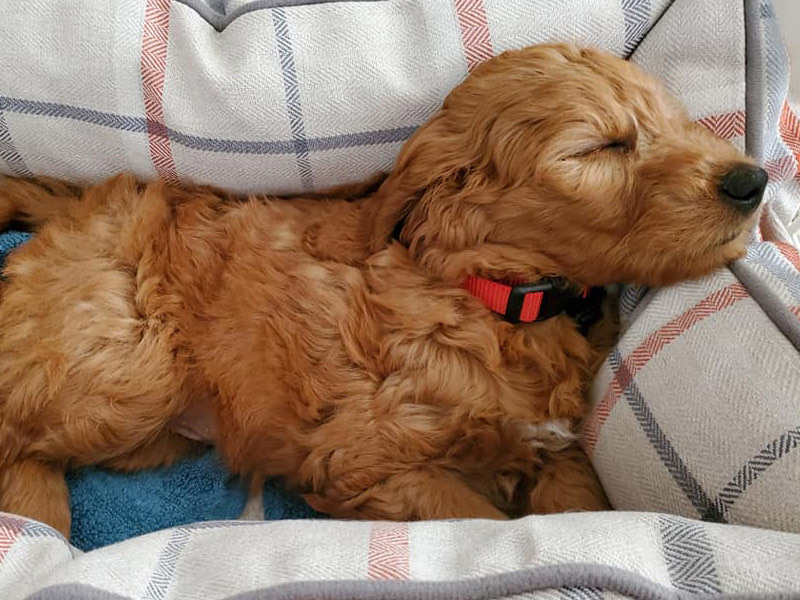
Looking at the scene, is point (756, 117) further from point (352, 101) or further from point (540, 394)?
point (352, 101)

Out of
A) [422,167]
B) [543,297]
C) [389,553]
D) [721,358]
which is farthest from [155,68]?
[721,358]

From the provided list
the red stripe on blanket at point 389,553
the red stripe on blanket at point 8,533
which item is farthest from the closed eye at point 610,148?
the red stripe on blanket at point 8,533

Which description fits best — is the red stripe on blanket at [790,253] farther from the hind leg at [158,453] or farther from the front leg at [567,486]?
the hind leg at [158,453]

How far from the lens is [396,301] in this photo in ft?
5.40

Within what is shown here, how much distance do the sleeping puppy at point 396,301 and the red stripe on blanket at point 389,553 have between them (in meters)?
0.34

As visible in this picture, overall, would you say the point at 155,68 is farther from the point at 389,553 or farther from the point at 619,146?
the point at 389,553

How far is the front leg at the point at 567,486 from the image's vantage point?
1.57m

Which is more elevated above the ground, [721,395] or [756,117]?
[756,117]

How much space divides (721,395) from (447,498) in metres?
0.62

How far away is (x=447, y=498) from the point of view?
1543 millimetres

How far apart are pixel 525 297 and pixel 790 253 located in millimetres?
Result: 668

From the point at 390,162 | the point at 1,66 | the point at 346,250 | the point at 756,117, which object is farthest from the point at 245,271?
the point at 756,117

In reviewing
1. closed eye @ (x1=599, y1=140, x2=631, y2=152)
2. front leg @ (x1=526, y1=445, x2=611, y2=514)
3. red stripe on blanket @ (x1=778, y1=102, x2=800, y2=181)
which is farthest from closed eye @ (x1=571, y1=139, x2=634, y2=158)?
front leg @ (x1=526, y1=445, x2=611, y2=514)

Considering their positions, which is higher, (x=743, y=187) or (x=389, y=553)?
(x=743, y=187)
